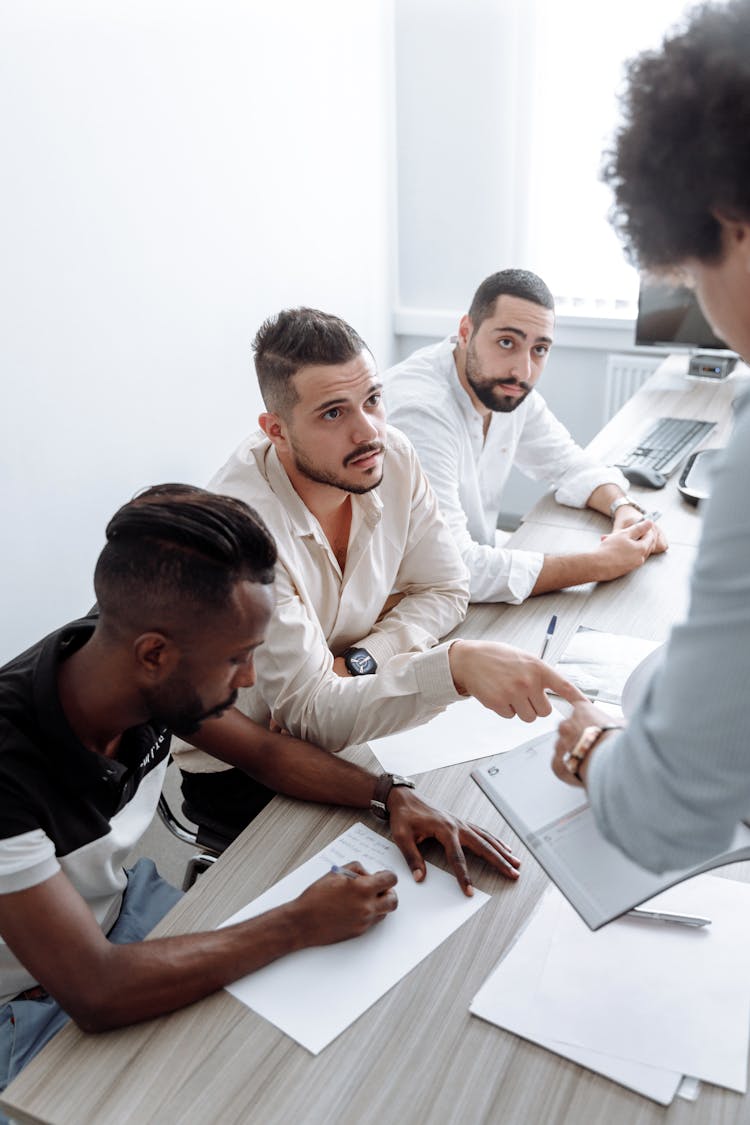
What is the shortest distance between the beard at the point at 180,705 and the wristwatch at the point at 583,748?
415 mm

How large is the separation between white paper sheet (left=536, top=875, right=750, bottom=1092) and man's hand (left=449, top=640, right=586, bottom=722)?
0.26 meters

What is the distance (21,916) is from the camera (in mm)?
908

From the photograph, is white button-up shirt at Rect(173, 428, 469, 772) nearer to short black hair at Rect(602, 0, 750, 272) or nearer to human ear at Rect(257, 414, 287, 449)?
human ear at Rect(257, 414, 287, 449)

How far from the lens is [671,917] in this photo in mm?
987

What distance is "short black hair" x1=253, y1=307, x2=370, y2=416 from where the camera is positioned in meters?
1.55

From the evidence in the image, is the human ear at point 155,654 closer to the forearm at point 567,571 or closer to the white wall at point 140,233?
the forearm at point 567,571

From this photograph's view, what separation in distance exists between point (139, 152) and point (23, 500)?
3.11 feet

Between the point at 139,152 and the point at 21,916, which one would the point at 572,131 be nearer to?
the point at 139,152

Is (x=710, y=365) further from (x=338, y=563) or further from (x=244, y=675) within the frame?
(x=244, y=675)

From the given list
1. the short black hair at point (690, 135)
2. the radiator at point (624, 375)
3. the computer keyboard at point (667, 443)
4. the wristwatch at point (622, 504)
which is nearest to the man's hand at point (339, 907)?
the short black hair at point (690, 135)

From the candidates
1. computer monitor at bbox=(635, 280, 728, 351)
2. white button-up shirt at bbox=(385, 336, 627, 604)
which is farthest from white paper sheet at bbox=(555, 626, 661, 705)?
computer monitor at bbox=(635, 280, 728, 351)

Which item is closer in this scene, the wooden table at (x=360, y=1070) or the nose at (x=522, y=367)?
the wooden table at (x=360, y=1070)

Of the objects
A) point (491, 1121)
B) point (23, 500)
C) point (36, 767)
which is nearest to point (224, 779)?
point (36, 767)

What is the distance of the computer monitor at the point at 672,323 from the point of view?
2771 millimetres
